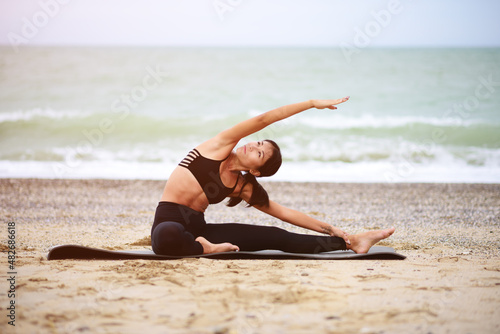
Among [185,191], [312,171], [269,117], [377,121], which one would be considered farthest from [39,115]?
[269,117]

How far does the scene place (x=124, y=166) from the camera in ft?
34.3

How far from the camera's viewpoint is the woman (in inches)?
140

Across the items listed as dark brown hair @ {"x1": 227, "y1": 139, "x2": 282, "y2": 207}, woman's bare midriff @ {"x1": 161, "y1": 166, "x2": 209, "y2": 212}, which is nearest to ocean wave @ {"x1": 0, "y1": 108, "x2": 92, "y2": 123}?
woman's bare midriff @ {"x1": 161, "y1": 166, "x2": 209, "y2": 212}

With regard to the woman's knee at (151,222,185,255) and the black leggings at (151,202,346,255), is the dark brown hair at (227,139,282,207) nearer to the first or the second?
the black leggings at (151,202,346,255)

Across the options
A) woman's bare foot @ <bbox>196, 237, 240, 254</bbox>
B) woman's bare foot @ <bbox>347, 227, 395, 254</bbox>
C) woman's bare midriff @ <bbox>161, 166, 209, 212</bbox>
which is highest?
woman's bare midriff @ <bbox>161, 166, 209, 212</bbox>

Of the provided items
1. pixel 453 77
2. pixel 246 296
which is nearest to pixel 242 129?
pixel 246 296

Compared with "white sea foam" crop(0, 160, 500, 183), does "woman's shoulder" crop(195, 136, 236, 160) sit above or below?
below

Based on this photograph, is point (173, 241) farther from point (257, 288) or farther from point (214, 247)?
point (257, 288)

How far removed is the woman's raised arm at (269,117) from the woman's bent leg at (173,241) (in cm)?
72

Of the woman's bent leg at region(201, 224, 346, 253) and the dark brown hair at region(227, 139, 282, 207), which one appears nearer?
the dark brown hair at region(227, 139, 282, 207)

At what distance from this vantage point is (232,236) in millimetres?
3873

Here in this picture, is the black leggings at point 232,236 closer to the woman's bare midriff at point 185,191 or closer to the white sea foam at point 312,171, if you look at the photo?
the woman's bare midriff at point 185,191

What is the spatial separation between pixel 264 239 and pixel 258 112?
42.7ft

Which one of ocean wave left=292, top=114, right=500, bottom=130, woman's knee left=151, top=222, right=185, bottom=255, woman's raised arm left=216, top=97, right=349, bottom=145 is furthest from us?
ocean wave left=292, top=114, right=500, bottom=130
